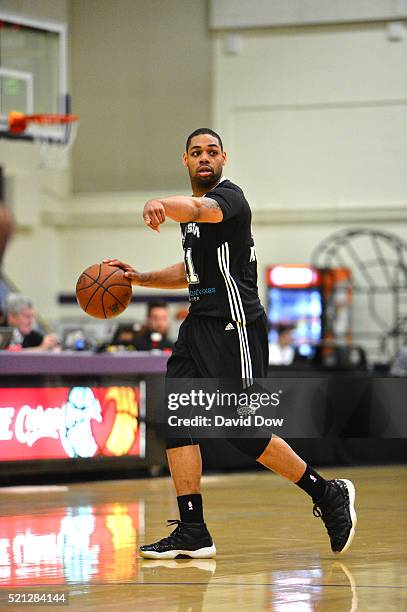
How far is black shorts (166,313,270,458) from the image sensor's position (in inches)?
223

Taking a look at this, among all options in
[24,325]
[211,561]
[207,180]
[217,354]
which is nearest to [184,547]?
[211,561]

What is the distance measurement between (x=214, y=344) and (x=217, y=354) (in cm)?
5

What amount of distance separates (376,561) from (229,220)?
1737 mm

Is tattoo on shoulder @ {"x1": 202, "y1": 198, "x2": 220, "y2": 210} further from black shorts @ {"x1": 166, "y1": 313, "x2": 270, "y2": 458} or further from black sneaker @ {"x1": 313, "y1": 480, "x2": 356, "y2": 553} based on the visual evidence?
black sneaker @ {"x1": 313, "y1": 480, "x2": 356, "y2": 553}

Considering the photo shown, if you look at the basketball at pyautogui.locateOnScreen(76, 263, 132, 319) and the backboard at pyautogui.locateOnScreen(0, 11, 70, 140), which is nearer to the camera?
the basketball at pyautogui.locateOnScreen(76, 263, 132, 319)

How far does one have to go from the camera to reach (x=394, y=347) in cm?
2223

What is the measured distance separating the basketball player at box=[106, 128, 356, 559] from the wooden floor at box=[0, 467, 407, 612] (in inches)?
7.4

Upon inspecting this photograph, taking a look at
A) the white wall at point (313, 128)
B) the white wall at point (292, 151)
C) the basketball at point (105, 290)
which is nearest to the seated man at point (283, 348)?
the white wall at point (292, 151)

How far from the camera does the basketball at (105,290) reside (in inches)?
228

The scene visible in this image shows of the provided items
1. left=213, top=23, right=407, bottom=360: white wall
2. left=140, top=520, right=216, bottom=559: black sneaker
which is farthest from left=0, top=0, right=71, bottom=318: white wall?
left=140, top=520, right=216, bottom=559: black sneaker

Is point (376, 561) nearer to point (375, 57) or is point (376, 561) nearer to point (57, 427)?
point (57, 427)

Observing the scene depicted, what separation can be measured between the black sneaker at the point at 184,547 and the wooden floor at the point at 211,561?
8 centimetres

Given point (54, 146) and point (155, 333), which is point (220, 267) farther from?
point (54, 146)

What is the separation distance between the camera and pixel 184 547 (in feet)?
18.5
